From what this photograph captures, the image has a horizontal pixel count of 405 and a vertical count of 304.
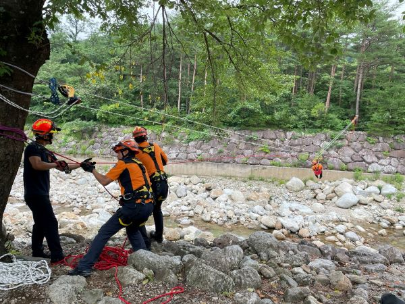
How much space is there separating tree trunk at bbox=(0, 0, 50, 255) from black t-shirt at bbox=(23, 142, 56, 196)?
0.54ft

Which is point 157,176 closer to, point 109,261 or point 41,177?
point 109,261

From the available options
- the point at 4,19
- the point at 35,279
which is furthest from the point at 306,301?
the point at 4,19

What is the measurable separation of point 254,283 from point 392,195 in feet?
35.4

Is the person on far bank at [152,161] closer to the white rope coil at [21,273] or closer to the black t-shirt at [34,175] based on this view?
the black t-shirt at [34,175]

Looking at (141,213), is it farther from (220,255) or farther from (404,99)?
(404,99)

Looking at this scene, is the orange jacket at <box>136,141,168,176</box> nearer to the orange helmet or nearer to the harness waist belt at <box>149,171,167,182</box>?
the harness waist belt at <box>149,171,167,182</box>

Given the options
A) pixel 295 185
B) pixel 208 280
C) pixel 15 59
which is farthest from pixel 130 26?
pixel 295 185

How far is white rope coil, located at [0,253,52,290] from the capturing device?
2702mm

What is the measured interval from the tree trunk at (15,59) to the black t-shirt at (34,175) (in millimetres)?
165

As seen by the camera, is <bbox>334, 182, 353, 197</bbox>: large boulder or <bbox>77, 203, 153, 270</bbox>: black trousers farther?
<bbox>334, 182, 353, 197</bbox>: large boulder

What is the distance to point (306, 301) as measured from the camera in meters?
2.93

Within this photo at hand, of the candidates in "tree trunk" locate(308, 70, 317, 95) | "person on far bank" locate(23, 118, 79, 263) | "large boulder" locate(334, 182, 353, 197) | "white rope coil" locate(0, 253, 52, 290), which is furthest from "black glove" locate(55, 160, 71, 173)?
"tree trunk" locate(308, 70, 317, 95)

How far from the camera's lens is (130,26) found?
14.6 feet

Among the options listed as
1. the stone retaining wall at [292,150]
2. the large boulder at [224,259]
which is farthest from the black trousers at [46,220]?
the stone retaining wall at [292,150]
